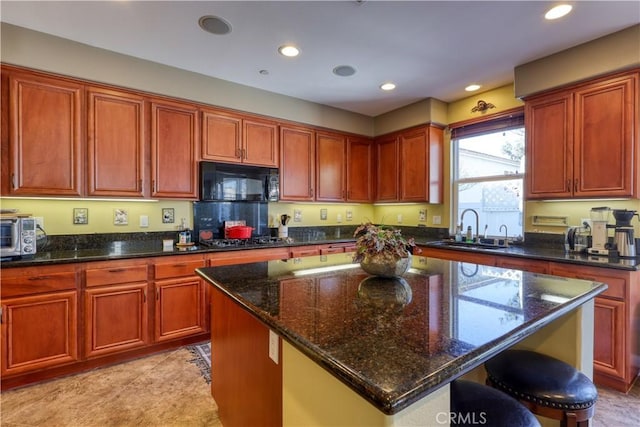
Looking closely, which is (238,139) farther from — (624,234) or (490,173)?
(624,234)

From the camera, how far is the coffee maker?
243 cm

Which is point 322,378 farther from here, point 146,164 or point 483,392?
point 146,164

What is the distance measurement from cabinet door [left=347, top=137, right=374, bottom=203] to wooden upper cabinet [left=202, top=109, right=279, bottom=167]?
122 cm

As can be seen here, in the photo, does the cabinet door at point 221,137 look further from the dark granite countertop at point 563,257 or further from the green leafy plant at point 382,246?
the dark granite countertop at point 563,257

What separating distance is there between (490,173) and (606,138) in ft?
4.04

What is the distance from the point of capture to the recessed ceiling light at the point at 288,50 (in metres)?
2.70

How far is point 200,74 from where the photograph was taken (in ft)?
10.6

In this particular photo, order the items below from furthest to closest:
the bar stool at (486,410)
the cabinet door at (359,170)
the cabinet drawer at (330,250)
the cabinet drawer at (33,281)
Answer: the cabinet door at (359,170)
the cabinet drawer at (330,250)
the cabinet drawer at (33,281)
the bar stool at (486,410)

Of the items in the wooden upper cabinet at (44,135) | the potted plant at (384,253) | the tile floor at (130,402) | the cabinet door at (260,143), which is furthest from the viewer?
the cabinet door at (260,143)

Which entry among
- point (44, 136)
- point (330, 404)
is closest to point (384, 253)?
point (330, 404)

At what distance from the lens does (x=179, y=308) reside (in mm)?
2820

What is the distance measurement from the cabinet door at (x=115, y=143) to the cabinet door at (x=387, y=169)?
10.2 feet

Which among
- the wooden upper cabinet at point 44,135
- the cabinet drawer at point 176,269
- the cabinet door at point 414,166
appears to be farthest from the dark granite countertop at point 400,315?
the cabinet door at point 414,166

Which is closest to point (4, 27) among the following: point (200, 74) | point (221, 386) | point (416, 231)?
point (200, 74)
